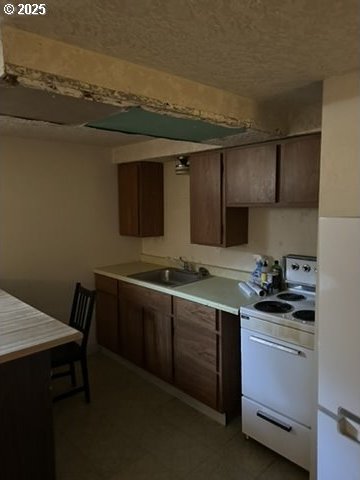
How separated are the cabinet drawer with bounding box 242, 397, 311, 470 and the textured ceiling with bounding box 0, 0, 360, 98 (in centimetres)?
190

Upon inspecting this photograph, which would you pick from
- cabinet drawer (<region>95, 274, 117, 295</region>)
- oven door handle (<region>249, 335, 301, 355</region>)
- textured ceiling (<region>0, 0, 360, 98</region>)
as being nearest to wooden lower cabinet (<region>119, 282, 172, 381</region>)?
cabinet drawer (<region>95, 274, 117, 295</region>)

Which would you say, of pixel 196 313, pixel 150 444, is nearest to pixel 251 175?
pixel 196 313

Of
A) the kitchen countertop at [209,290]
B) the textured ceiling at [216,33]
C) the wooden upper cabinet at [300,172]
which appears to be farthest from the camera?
the kitchen countertop at [209,290]

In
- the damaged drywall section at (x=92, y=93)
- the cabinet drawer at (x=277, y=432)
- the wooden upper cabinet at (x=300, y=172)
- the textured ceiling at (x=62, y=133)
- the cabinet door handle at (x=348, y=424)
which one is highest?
the textured ceiling at (x=62, y=133)

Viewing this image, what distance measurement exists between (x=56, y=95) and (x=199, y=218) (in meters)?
1.78

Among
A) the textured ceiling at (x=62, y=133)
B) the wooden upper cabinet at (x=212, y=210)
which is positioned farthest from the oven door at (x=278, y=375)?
the textured ceiling at (x=62, y=133)

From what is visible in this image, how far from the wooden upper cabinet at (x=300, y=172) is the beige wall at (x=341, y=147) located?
520 mm

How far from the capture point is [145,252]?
3994mm

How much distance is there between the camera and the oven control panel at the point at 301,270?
96.7 inches

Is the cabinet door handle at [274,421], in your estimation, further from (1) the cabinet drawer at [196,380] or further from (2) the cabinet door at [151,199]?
(2) the cabinet door at [151,199]

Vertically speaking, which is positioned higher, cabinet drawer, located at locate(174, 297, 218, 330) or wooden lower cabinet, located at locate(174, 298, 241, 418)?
cabinet drawer, located at locate(174, 297, 218, 330)

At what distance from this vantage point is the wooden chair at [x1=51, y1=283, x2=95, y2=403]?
2.59 m

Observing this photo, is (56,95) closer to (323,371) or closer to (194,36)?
(194,36)

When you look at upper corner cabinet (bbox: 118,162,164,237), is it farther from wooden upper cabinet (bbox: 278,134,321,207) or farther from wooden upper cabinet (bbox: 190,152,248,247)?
wooden upper cabinet (bbox: 278,134,321,207)
